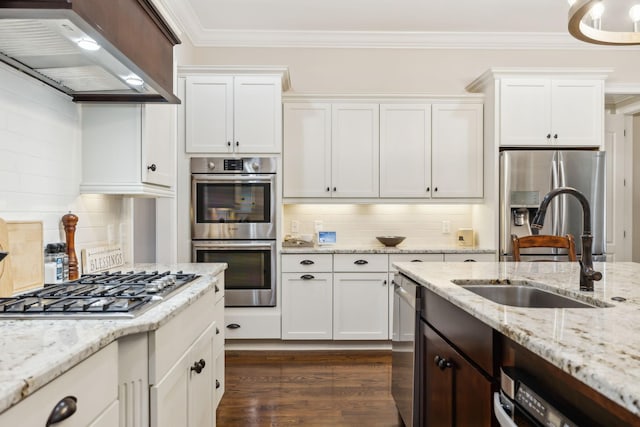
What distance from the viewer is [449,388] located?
1.62 m

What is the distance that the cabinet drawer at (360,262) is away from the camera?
3646 mm

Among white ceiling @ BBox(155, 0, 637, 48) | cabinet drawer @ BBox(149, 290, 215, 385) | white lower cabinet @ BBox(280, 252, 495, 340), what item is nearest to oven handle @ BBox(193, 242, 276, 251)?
white lower cabinet @ BBox(280, 252, 495, 340)

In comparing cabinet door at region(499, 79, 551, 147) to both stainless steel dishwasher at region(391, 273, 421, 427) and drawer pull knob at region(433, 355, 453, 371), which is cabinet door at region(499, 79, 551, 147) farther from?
drawer pull knob at region(433, 355, 453, 371)

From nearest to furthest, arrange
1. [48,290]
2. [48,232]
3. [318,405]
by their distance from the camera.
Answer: [48,290], [48,232], [318,405]

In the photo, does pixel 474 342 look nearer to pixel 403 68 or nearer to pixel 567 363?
pixel 567 363

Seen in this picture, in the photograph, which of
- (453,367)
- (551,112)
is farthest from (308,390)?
(551,112)

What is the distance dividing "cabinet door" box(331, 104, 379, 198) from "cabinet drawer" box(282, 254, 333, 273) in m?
0.61

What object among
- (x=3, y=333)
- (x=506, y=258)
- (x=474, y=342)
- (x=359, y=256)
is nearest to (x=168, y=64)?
(x=3, y=333)

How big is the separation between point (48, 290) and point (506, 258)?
3302mm

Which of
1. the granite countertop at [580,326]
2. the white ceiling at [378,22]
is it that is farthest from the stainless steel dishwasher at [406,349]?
the white ceiling at [378,22]

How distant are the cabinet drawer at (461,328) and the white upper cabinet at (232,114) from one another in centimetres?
217

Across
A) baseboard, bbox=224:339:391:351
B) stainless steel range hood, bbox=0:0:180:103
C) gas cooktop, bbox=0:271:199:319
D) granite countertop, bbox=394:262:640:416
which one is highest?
stainless steel range hood, bbox=0:0:180:103

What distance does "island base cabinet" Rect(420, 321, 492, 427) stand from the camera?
1.32 meters

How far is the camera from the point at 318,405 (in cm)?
267
